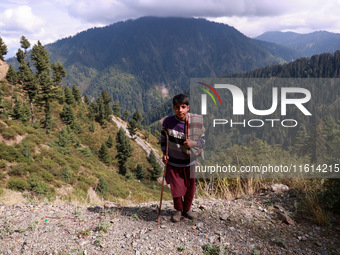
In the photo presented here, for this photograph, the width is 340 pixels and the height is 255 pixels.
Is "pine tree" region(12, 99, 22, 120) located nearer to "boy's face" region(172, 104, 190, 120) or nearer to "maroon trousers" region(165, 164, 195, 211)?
"maroon trousers" region(165, 164, 195, 211)

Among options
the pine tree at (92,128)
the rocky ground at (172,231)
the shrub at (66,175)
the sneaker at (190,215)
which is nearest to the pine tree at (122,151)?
the pine tree at (92,128)

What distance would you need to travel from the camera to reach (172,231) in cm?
438

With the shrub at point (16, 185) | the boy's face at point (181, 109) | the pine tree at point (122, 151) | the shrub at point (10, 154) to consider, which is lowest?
the pine tree at point (122, 151)

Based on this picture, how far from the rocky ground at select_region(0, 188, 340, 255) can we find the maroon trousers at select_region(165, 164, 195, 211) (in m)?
0.43

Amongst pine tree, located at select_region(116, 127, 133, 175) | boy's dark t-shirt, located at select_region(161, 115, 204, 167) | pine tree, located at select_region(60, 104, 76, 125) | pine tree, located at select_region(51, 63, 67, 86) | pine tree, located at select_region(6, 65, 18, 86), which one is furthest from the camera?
pine tree, located at select_region(51, 63, 67, 86)

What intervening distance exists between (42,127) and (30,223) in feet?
135

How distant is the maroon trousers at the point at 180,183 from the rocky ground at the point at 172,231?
43 cm

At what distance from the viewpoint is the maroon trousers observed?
15.5 feet

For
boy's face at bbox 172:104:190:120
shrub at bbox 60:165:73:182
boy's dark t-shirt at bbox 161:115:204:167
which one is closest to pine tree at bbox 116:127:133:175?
shrub at bbox 60:165:73:182

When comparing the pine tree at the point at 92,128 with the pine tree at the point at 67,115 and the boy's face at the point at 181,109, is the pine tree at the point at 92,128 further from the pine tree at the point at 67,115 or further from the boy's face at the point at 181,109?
the boy's face at the point at 181,109

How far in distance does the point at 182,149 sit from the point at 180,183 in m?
0.81

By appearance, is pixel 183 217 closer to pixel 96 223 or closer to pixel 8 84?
pixel 96 223

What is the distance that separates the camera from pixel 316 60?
642ft

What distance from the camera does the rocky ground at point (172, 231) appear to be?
152 inches
